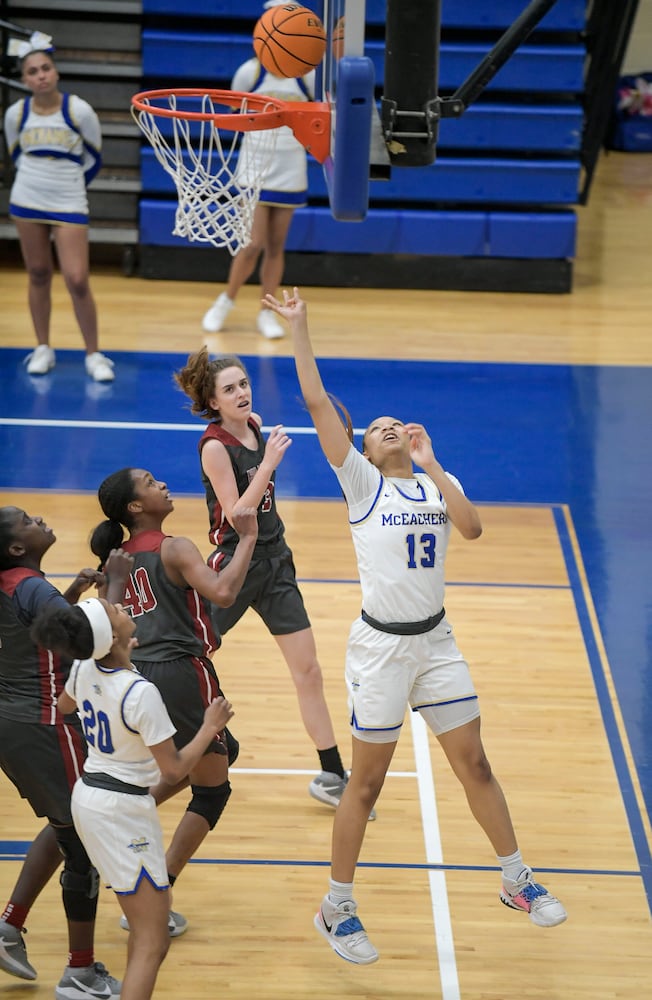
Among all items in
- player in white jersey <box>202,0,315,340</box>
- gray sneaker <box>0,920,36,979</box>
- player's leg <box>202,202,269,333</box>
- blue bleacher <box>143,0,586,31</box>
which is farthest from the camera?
blue bleacher <box>143,0,586,31</box>

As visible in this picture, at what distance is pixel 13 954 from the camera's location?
13.1 feet

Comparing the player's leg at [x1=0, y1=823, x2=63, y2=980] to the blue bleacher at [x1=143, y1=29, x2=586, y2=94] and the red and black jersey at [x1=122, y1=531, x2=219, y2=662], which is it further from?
the blue bleacher at [x1=143, y1=29, x2=586, y2=94]

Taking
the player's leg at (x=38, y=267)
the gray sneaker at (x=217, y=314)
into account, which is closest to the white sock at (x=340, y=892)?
the player's leg at (x=38, y=267)

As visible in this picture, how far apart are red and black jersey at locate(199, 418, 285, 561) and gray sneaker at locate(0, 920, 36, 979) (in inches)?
57.5

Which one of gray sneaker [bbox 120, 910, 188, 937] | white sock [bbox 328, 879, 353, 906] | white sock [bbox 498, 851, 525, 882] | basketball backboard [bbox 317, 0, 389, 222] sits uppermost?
basketball backboard [bbox 317, 0, 389, 222]

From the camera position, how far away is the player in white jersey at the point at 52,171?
879 cm

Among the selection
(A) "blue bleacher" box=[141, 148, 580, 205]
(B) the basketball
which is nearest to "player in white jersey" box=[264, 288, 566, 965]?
(B) the basketball

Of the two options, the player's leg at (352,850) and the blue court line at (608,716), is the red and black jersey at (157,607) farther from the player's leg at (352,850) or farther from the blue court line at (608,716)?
the blue court line at (608,716)

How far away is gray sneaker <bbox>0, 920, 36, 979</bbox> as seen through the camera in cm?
397

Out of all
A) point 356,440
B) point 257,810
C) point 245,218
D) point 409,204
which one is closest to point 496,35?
point 409,204

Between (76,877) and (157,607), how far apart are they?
0.80 metres

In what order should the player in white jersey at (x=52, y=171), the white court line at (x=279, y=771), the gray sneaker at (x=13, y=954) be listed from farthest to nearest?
the player in white jersey at (x=52, y=171), the white court line at (x=279, y=771), the gray sneaker at (x=13, y=954)

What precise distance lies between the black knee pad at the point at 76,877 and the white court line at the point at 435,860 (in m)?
1.08

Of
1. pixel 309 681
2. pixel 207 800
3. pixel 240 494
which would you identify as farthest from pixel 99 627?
pixel 309 681
